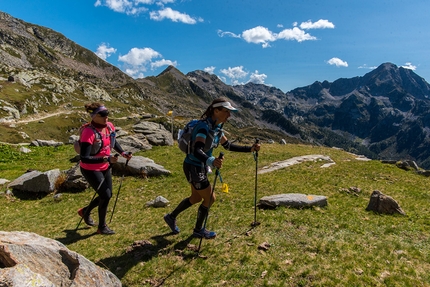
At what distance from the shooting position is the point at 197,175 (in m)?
9.19

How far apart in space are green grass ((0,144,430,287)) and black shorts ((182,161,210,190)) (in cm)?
224

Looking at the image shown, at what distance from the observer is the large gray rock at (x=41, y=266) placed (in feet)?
14.9

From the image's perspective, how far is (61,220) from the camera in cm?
1390

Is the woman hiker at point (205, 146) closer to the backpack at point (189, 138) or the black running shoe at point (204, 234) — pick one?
the backpack at point (189, 138)

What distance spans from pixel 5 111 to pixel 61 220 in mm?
92784

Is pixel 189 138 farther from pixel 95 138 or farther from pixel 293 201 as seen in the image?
pixel 293 201

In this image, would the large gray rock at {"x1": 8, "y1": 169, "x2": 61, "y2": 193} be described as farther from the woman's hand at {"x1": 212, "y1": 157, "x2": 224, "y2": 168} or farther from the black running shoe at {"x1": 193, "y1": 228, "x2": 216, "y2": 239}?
the woman's hand at {"x1": 212, "y1": 157, "x2": 224, "y2": 168}

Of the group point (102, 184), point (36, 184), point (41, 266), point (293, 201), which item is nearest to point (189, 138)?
point (102, 184)

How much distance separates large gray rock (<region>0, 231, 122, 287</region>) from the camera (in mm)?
4551

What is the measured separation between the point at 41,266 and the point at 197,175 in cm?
494

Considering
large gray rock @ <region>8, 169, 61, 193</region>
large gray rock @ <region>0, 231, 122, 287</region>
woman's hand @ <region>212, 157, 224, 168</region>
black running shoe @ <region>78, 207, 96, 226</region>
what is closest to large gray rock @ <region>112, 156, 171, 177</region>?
large gray rock @ <region>8, 169, 61, 193</region>

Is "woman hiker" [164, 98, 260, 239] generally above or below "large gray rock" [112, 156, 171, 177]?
above

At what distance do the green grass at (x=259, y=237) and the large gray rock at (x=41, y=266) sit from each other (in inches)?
85.3

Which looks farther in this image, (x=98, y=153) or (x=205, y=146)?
(x=98, y=153)
